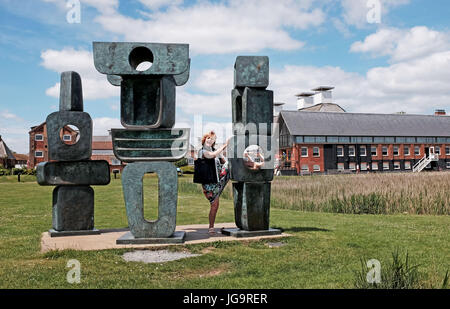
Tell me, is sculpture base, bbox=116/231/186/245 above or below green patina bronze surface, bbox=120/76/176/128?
below

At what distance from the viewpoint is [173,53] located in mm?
7008

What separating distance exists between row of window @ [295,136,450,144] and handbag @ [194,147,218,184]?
124 ft

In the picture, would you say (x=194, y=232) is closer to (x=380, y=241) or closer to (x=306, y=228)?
(x=306, y=228)

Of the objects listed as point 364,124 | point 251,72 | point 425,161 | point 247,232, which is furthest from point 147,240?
point 425,161

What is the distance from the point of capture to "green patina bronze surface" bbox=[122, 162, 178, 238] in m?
6.95

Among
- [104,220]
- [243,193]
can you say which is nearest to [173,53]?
[243,193]

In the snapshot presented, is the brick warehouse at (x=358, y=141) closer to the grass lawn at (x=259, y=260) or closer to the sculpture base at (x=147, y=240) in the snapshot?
the grass lawn at (x=259, y=260)

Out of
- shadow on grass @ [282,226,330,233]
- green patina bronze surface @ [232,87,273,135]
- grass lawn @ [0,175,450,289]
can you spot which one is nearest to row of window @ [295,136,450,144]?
grass lawn @ [0,175,450,289]

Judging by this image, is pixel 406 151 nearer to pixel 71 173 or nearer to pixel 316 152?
pixel 316 152
